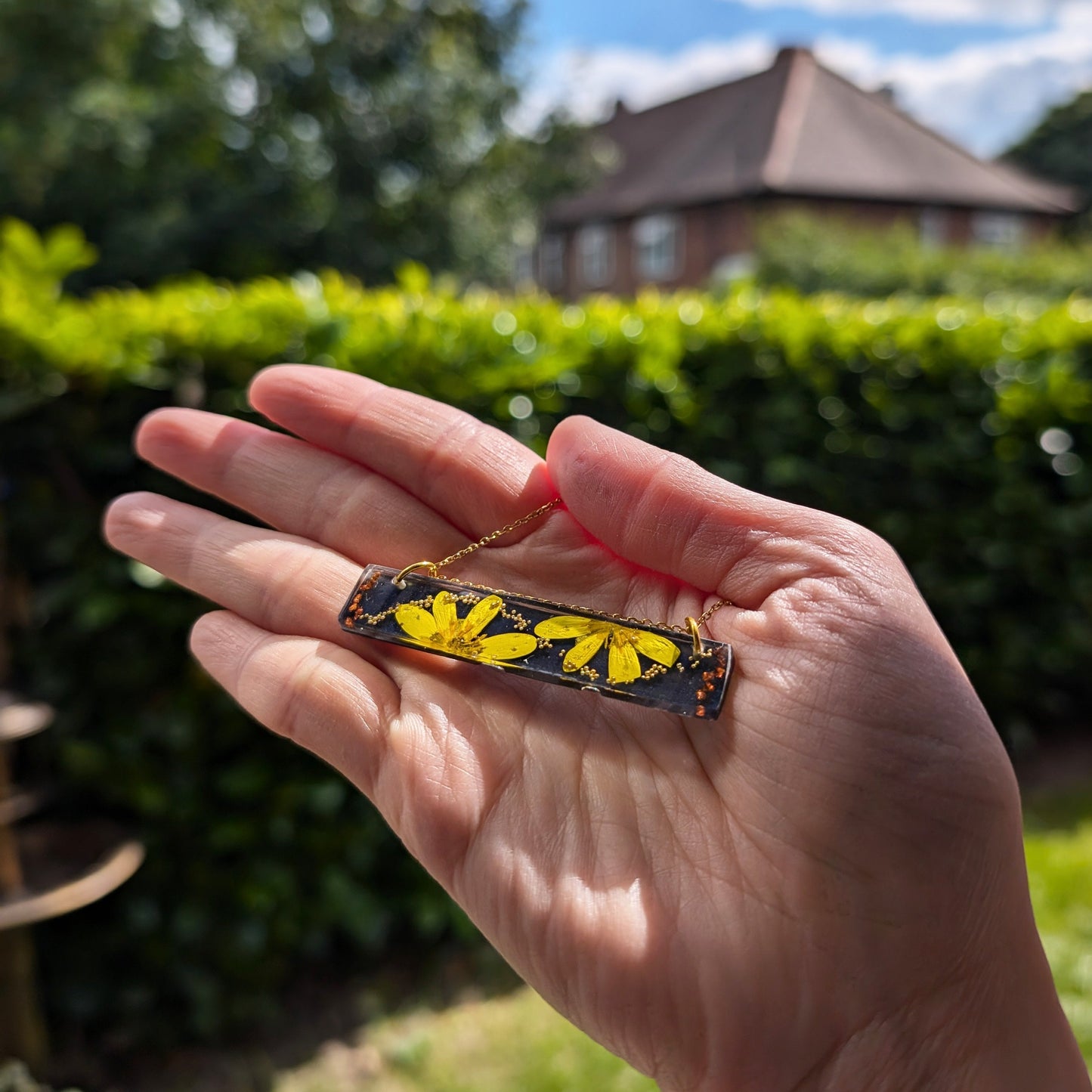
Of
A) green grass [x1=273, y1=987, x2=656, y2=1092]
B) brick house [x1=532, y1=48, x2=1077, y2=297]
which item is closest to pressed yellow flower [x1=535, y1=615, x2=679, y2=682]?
green grass [x1=273, y1=987, x2=656, y2=1092]

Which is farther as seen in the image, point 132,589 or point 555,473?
point 132,589

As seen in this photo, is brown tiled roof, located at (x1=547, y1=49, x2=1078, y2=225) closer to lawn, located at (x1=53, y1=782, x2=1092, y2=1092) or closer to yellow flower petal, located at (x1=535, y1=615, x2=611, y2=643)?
lawn, located at (x1=53, y1=782, x2=1092, y2=1092)

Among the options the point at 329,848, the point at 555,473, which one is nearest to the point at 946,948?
the point at 555,473

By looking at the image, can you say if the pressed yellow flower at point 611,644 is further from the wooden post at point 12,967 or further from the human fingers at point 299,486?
the wooden post at point 12,967

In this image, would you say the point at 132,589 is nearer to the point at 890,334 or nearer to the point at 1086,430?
the point at 890,334

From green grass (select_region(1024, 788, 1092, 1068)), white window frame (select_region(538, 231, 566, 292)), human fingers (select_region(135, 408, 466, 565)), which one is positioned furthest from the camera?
white window frame (select_region(538, 231, 566, 292))

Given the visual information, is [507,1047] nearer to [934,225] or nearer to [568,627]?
[568,627]

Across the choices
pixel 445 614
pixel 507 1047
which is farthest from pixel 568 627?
pixel 507 1047
